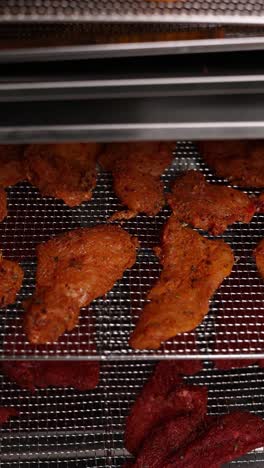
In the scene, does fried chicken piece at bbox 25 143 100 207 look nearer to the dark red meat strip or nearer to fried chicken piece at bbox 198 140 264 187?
Answer: fried chicken piece at bbox 198 140 264 187

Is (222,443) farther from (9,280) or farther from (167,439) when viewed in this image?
(9,280)

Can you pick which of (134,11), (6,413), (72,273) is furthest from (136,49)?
(6,413)

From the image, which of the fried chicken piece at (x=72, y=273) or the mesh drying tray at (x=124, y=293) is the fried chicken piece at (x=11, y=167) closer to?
the mesh drying tray at (x=124, y=293)

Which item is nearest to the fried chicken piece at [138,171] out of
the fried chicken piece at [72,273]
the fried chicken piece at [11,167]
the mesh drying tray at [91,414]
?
the fried chicken piece at [72,273]

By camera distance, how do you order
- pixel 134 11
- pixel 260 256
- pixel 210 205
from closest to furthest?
pixel 134 11 < pixel 260 256 < pixel 210 205

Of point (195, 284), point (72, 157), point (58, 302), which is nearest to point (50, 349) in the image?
point (58, 302)

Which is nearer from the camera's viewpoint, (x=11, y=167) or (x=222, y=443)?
(x=222, y=443)

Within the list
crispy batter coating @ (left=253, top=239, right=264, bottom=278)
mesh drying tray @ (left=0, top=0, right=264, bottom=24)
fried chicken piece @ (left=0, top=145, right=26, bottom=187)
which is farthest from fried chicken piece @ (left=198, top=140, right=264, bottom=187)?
mesh drying tray @ (left=0, top=0, right=264, bottom=24)
